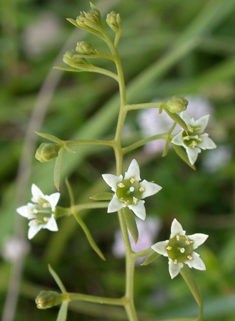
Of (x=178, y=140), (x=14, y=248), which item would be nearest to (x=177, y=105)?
(x=178, y=140)

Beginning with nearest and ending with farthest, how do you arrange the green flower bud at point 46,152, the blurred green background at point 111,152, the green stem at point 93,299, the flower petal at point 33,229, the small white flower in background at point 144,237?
the green flower bud at point 46,152 → the green stem at point 93,299 → the flower petal at point 33,229 → the small white flower in background at point 144,237 → the blurred green background at point 111,152

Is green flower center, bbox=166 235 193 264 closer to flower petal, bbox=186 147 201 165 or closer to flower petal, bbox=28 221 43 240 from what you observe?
flower petal, bbox=186 147 201 165

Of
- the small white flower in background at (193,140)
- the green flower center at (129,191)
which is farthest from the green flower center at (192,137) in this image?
the green flower center at (129,191)

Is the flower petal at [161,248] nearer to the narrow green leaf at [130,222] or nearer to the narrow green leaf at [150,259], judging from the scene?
the narrow green leaf at [150,259]

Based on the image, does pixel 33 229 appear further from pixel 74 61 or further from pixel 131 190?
pixel 74 61

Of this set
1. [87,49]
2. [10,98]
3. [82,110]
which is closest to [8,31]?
[10,98]

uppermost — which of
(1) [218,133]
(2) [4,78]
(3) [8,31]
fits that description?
(3) [8,31]

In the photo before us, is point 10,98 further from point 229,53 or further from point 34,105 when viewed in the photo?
point 229,53
